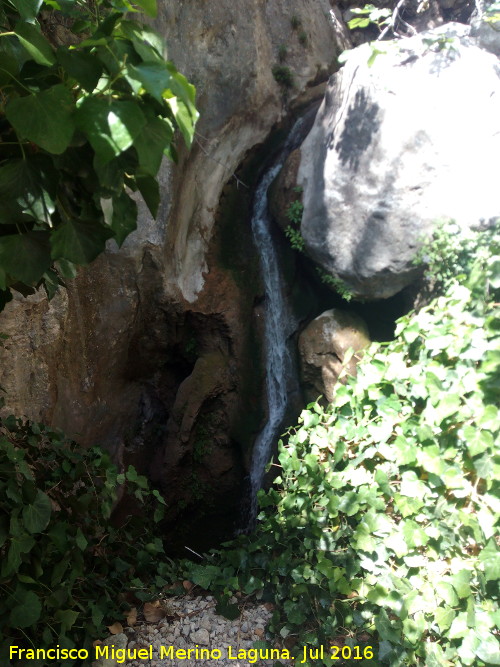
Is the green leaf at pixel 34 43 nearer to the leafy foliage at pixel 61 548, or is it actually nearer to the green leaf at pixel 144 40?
the green leaf at pixel 144 40

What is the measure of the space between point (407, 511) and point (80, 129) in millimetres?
1956

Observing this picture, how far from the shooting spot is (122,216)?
4.18ft

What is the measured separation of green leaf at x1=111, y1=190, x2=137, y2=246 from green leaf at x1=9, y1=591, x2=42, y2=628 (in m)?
1.35

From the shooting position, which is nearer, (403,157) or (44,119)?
(44,119)

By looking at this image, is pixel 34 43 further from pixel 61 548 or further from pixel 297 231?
pixel 297 231

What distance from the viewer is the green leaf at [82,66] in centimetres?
104

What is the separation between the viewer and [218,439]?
4785mm

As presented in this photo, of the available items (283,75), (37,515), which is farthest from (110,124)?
(283,75)

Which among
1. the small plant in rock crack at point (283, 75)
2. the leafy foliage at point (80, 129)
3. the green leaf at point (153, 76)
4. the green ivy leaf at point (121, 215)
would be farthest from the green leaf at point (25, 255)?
the small plant in rock crack at point (283, 75)

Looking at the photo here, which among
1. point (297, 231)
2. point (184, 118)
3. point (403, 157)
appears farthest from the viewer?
point (297, 231)

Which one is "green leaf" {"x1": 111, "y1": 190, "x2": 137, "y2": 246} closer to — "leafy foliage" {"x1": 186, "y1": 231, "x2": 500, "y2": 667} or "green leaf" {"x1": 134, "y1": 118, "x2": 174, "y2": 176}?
"green leaf" {"x1": 134, "y1": 118, "x2": 174, "y2": 176}

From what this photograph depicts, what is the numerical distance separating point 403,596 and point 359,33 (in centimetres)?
731

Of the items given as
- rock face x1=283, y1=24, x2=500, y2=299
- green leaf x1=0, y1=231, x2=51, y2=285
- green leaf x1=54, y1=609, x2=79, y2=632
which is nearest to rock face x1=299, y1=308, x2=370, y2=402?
rock face x1=283, y1=24, x2=500, y2=299

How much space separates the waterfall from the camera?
4.91 m
